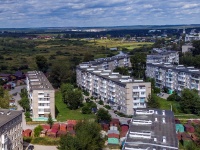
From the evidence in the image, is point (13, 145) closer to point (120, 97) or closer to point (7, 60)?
point (120, 97)

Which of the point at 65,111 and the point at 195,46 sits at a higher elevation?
the point at 195,46

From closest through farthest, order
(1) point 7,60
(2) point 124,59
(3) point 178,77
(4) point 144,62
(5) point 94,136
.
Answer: (5) point 94,136 < (3) point 178,77 < (4) point 144,62 < (2) point 124,59 < (1) point 7,60

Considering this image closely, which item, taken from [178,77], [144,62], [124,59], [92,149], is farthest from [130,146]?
[124,59]

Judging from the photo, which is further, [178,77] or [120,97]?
[178,77]

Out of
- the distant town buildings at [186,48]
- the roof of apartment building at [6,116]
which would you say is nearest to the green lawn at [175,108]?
the roof of apartment building at [6,116]

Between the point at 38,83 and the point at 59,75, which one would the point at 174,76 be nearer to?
the point at 59,75

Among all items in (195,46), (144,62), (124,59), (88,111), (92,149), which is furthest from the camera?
(195,46)

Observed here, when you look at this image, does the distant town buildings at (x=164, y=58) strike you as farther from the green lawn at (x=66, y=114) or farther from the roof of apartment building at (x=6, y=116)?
the roof of apartment building at (x=6, y=116)

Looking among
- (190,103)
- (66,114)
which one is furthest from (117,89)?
(190,103)
